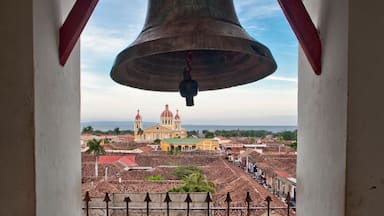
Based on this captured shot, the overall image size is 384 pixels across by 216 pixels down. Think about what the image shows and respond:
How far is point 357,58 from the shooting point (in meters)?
0.93

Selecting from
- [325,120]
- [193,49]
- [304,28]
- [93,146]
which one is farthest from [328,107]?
[93,146]

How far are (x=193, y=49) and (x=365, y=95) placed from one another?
618mm

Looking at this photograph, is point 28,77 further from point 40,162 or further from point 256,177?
point 256,177

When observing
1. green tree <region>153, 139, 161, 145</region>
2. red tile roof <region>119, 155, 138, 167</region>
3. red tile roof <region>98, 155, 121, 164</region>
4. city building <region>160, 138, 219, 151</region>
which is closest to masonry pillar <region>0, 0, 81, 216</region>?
red tile roof <region>98, 155, 121, 164</region>

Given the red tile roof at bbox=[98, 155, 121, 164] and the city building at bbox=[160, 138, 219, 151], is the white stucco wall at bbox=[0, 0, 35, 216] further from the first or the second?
the city building at bbox=[160, 138, 219, 151]

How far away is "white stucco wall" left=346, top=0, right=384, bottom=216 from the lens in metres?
0.93

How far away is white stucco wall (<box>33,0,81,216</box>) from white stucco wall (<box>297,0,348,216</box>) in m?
1.02

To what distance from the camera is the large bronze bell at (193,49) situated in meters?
1.16

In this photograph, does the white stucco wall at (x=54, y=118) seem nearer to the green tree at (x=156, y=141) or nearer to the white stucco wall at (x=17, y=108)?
the white stucco wall at (x=17, y=108)

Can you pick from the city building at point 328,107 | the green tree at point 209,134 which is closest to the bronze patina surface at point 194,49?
the city building at point 328,107

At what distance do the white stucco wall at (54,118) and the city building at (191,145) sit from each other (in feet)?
25.0

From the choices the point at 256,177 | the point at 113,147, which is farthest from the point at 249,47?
the point at 113,147

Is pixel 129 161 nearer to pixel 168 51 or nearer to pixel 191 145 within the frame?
pixel 191 145

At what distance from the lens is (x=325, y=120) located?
→ 44.6 inches
